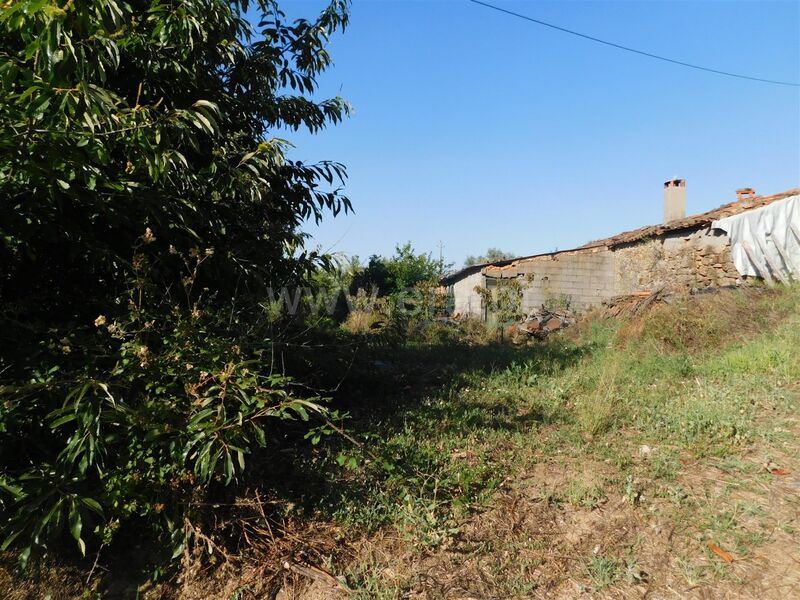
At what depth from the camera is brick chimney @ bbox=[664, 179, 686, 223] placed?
1514 cm

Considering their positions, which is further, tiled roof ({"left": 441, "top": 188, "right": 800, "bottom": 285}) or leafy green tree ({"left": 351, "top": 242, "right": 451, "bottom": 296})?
leafy green tree ({"left": 351, "top": 242, "right": 451, "bottom": 296})

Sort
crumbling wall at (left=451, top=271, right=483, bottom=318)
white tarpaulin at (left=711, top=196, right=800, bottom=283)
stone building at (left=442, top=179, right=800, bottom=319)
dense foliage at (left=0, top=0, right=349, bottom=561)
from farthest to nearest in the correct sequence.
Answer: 1. crumbling wall at (left=451, top=271, right=483, bottom=318)
2. stone building at (left=442, top=179, right=800, bottom=319)
3. white tarpaulin at (left=711, top=196, right=800, bottom=283)
4. dense foliage at (left=0, top=0, right=349, bottom=561)

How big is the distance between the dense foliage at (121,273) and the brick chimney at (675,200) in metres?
14.7

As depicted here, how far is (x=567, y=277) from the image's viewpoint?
14.6 metres

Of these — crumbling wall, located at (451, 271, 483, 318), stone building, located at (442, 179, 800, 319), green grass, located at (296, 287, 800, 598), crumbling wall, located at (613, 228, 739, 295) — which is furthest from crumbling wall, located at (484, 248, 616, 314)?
green grass, located at (296, 287, 800, 598)

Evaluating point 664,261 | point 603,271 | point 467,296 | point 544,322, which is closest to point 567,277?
point 603,271

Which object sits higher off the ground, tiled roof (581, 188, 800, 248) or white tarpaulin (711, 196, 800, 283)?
tiled roof (581, 188, 800, 248)

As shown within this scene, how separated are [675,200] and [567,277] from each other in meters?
4.14

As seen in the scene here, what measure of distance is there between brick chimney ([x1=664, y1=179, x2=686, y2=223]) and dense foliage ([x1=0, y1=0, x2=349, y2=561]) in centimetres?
1467

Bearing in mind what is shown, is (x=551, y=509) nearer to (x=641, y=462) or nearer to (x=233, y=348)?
(x=641, y=462)

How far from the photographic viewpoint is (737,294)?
28.6 feet

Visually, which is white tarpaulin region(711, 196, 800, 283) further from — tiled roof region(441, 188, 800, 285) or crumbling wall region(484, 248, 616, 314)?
crumbling wall region(484, 248, 616, 314)

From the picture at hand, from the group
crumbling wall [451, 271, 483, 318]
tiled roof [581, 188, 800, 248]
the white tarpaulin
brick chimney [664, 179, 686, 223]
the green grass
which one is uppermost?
brick chimney [664, 179, 686, 223]

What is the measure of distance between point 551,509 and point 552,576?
55cm
